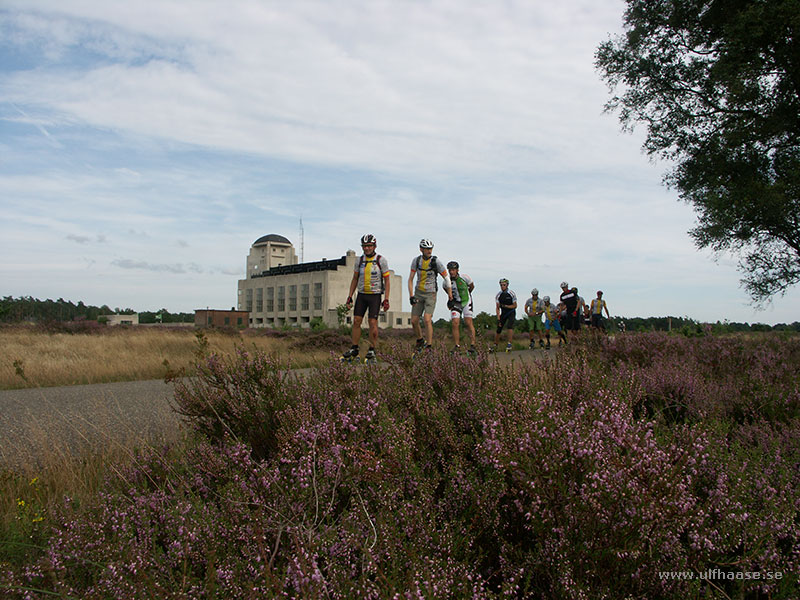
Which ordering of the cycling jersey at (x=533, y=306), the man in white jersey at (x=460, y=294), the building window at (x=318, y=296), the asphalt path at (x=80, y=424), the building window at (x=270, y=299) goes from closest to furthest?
the asphalt path at (x=80, y=424) → the man in white jersey at (x=460, y=294) → the cycling jersey at (x=533, y=306) → the building window at (x=318, y=296) → the building window at (x=270, y=299)

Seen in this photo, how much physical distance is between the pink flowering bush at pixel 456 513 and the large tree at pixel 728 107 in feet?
56.9

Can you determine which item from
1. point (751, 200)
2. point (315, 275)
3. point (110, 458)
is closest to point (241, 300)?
point (315, 275)

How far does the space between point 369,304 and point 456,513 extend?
29.2ft

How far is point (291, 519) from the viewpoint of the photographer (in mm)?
2033

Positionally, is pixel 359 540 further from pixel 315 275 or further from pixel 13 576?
pixel 315 275

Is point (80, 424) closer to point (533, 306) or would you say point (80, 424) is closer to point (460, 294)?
point (460, 294)

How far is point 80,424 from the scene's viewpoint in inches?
199

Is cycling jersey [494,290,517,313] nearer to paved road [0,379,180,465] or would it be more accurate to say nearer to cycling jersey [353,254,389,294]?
cycling jersey [353,254,389,294]

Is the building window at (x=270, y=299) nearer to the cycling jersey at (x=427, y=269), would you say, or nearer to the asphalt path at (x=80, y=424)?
the cycling jersey at (x=427, y=269)

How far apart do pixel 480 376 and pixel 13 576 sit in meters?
2.31

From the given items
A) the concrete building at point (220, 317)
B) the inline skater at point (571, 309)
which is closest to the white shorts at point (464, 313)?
the inline skater at point (571, 309)

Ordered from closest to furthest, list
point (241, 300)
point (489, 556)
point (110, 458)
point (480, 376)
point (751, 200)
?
point (489, 556)
point (480, 376)
point (110, 458)
point (751, 200)
point (241, 300)

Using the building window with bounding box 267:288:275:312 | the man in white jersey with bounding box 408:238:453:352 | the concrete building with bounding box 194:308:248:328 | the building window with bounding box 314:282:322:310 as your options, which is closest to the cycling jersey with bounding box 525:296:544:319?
the man in white jersey with bounding box 408:238:453:352

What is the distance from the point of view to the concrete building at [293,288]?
12588 centimetres
